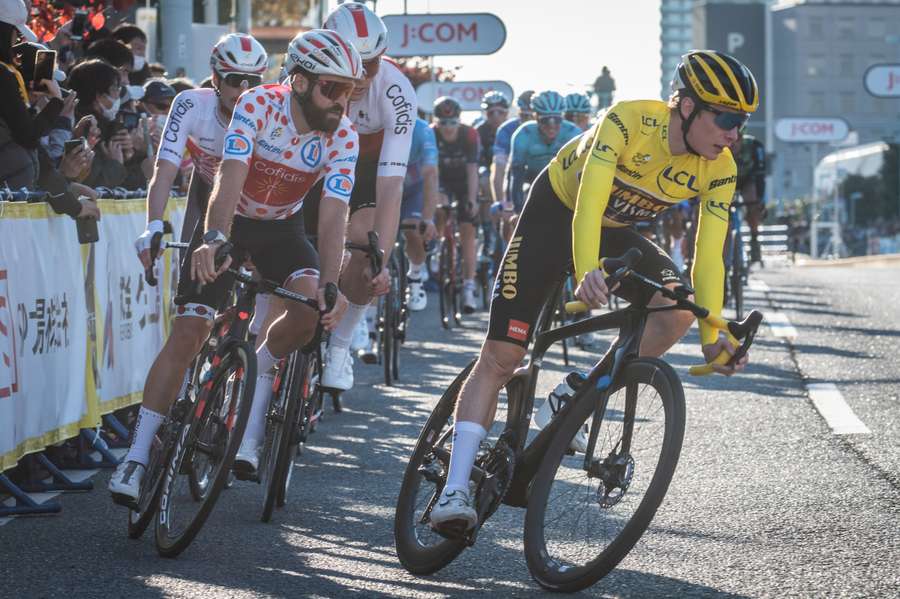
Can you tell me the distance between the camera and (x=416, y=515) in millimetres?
5625

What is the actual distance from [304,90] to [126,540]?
1.85 m

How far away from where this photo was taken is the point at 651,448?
505cm

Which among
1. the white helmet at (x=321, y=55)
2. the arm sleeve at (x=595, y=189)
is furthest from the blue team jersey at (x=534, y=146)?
the arm sleeve at (x=595, y=189)

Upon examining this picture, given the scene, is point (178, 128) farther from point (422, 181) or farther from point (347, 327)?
point (422, 181)

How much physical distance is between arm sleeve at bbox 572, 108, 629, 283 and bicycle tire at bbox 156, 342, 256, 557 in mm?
1317

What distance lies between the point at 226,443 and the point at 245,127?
4.20 ft

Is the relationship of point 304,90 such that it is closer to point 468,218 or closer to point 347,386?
point 347,386

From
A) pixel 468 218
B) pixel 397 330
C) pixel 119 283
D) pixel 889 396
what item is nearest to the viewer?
pixel 119 283

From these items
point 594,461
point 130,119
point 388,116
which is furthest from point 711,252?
point 130,119

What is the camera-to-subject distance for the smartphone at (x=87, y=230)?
8094mm

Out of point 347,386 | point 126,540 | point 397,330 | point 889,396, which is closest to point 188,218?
point 347,386

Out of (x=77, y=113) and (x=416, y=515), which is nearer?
(x=416, y=515)

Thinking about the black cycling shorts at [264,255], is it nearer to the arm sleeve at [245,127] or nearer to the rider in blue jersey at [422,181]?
the arm sleeve at [245,127]

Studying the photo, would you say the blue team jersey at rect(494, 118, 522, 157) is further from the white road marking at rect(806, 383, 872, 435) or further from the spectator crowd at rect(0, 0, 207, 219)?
the white road marking at rect(806, 383, 872, 435)
